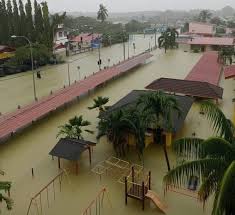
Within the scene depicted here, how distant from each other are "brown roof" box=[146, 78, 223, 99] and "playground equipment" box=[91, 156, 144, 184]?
43.0 ft

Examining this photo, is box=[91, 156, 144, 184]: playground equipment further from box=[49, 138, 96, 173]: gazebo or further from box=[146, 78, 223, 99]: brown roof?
box=[146, 78, 223, 99]: brown roof

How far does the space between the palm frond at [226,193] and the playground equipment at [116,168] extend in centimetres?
910

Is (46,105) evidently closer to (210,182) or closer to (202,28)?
(210,182)

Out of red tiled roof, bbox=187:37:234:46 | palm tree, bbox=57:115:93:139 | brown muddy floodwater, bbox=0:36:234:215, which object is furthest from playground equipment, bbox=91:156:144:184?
red tiled roof, bbox=187:37:234:46

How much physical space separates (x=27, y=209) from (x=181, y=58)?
149ft

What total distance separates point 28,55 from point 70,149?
3118 cm

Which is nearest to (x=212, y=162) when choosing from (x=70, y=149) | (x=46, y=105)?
(x=70, y=149)

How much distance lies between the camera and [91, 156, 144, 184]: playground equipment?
→ 17.5 meters

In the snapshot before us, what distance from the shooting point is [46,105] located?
26391mm

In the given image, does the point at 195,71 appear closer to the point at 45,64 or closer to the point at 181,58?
the point at 181,58

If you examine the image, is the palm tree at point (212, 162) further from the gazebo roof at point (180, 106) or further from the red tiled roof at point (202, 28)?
the red tiled roof at point (202, 28)

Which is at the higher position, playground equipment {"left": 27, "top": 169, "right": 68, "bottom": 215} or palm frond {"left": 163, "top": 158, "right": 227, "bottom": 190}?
palm frond {"left": 163, "top": 158, "right": 227, "bottom": 190}

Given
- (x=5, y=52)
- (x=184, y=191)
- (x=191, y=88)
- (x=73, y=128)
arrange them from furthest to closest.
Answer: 1. (x=5, y=52)
2. (x=191, y=88)
3. (x=73, y=128)
4. (x=184, y=191)

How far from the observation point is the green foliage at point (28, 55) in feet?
151
